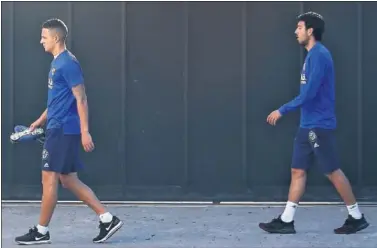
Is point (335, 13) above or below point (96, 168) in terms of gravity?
above

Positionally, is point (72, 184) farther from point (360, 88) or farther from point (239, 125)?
point (360, 88)

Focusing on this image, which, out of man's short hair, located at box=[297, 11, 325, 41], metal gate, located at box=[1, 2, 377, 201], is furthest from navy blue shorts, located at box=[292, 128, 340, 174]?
metal gate, located at box=[1, 2, 377, 201]

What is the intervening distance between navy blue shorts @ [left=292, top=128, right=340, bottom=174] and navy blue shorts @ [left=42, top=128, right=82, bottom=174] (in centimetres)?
188

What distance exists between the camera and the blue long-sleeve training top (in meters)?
7.65

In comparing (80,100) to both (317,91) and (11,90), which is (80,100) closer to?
(317,91)

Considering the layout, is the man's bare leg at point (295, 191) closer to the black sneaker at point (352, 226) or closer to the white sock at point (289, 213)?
the white sock at point (289, 213)

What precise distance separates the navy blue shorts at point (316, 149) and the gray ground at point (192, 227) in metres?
0.59

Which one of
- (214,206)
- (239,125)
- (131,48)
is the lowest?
(214,206)

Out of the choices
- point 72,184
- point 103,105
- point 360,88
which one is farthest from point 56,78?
point 360,88

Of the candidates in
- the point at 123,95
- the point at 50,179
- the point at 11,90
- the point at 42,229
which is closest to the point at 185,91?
the point at 123,95

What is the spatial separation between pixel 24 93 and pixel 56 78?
2.11m

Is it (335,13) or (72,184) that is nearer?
(72,184)

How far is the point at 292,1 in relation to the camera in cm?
916

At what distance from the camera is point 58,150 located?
7359 mm
